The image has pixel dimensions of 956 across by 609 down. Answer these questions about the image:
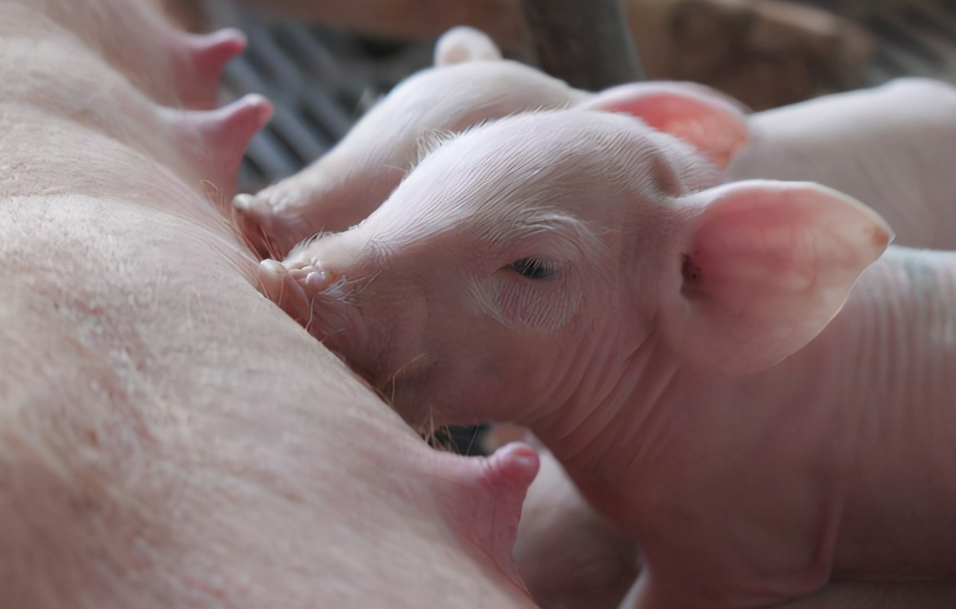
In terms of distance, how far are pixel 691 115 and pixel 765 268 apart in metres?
0.32

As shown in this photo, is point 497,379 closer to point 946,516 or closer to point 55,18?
point 946,516

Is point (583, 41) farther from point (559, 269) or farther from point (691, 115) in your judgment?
point (559, 269)

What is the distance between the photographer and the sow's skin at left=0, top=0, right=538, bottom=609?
0.54 metres

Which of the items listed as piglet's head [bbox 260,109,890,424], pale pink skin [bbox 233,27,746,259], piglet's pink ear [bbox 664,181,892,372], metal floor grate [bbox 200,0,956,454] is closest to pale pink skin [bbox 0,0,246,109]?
pale pink skin [bbox 233,27,746,259]

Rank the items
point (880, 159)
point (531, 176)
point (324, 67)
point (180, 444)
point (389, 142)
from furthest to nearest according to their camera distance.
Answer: point (324, 67) → point (880, 159) → point (389, 142) → point (531, 176) → point (180, 444)

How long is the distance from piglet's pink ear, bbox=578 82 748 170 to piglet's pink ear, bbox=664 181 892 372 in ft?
0.73

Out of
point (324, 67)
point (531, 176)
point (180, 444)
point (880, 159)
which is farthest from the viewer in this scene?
point (324, 67)

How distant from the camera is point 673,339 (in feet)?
3.28

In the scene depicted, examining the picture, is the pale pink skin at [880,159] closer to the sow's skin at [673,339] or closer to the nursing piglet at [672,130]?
the nursing piglet at [672,130]

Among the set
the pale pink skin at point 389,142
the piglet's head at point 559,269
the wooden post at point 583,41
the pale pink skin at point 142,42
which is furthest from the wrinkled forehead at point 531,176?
the wooden post at point 583,41

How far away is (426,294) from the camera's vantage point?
895 mm

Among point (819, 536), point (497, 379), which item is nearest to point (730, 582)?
point (819, 536)

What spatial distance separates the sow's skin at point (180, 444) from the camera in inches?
21.1

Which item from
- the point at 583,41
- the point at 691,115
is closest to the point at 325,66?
the point at 583,41
